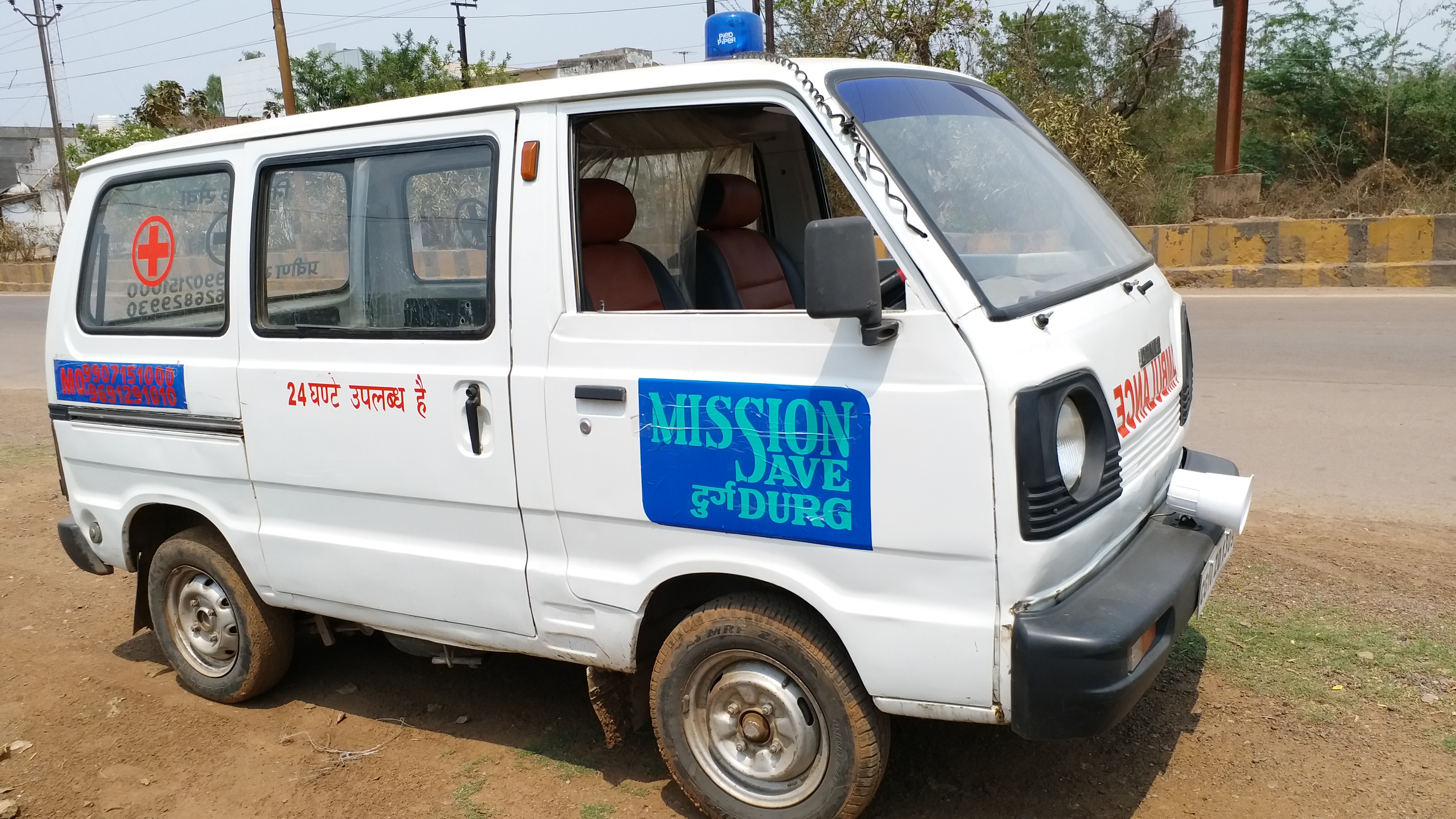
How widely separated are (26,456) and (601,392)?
7447 mm

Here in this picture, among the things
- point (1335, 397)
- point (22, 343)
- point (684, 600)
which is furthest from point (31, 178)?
point (684, 600)

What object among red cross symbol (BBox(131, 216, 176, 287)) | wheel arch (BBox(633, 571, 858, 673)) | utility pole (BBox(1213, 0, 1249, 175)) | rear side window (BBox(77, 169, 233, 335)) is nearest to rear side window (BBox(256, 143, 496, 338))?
rear side window (BBox(77, 169, 233, 335))

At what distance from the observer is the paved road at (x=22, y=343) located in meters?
12.6

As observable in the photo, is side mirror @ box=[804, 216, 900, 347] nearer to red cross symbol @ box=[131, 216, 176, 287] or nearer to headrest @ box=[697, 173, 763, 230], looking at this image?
headrest @ box=[697, 173, 763, 230]

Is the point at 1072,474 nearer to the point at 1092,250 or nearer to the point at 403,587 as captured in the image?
the point at 1092,250

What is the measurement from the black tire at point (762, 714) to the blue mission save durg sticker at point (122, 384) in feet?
6.66

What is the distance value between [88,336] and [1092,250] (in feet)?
12.0

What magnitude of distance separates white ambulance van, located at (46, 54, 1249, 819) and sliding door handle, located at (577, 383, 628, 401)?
1cm

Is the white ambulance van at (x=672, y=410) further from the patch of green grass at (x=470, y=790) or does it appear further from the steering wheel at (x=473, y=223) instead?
the patch of green grass at (x=470, y=790)

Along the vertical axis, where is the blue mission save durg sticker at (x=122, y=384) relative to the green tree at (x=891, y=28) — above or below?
below

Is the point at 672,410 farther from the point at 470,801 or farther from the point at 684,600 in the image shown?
the point at 470,801

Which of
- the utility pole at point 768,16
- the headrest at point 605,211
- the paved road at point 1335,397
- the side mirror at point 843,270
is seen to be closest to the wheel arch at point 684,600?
the side mirror at point 843,270

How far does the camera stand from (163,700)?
14.5 feet

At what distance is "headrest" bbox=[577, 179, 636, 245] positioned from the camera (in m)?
3.40
